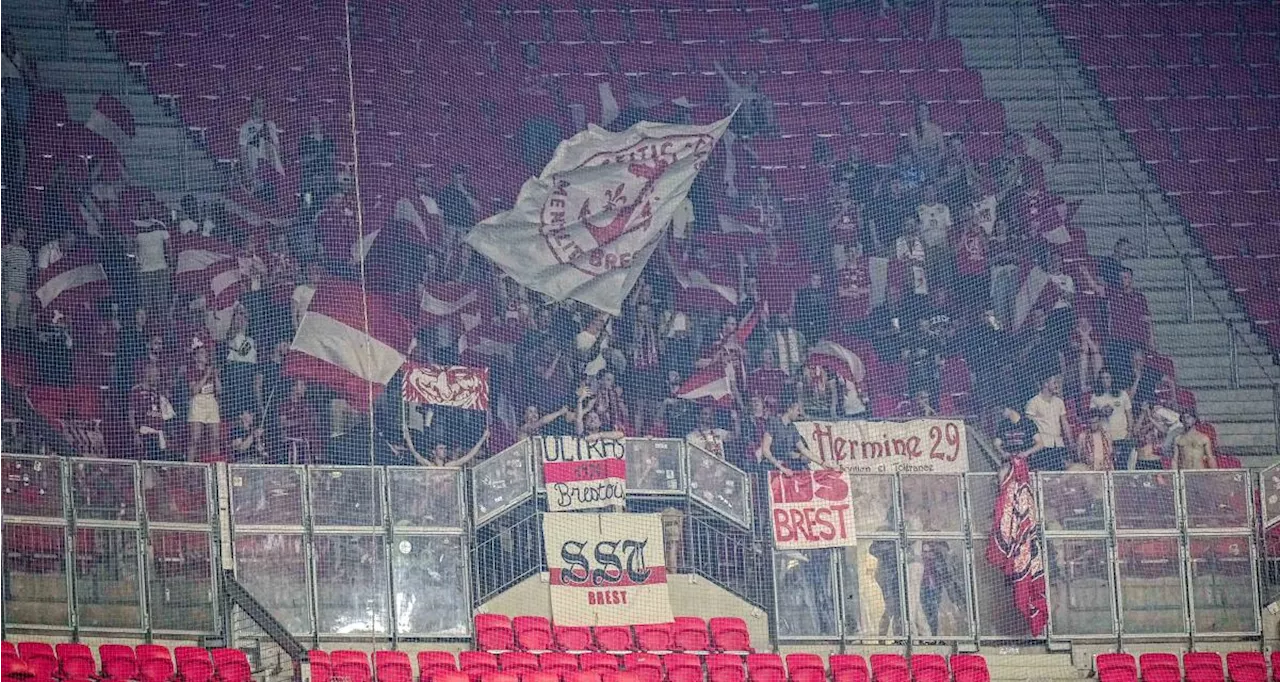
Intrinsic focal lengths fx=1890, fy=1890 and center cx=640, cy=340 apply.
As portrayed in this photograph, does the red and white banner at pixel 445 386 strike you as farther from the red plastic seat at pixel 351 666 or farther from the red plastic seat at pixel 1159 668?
the red plastic seat at pixel 1159 668

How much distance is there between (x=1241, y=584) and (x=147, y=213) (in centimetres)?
940

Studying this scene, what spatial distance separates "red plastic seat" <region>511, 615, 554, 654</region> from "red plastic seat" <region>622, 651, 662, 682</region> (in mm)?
648

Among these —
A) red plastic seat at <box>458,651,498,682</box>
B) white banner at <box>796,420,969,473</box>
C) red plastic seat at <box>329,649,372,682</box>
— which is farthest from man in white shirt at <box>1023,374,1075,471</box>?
red plastic seat at <box>329,649,372,682</box>

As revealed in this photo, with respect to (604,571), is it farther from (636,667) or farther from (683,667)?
(683,667)

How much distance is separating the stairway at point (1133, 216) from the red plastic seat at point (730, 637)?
4.78 metres

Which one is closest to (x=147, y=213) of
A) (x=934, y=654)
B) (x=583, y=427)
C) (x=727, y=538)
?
(x=583, y=427)

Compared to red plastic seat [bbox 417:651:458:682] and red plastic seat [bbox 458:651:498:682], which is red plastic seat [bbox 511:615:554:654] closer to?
red plastic seat [bbox 458:651:498:682]

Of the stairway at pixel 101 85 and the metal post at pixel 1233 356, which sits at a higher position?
the stairway at pixel 101 85

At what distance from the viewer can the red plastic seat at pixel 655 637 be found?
1455 cm

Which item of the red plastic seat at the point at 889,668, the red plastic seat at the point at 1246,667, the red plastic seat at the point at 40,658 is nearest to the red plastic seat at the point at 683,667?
the red plastic seat at the point at 889,668

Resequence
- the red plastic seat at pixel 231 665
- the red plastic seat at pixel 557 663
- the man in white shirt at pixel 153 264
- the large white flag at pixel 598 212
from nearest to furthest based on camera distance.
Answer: the red plastic seat at pixel 231 665
the red plastic seat at pixel 557 663
the man in white shirt at pixel 153 264
the large white flag at pixel 598 212

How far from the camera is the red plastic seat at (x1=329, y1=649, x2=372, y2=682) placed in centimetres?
1341

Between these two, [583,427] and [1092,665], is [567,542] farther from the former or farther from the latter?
[1092,665]

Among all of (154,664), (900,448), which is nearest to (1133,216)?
(900,448)
